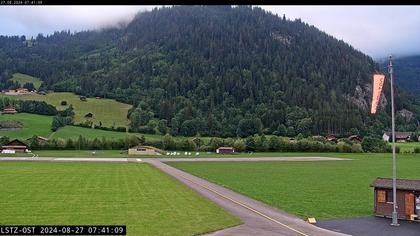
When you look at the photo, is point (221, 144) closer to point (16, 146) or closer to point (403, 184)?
point (16, 146)

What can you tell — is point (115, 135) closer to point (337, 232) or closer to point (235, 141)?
point (235, 141)

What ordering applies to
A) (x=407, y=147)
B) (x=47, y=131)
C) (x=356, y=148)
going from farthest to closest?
(x=47, y=131)
(x=407, y=147)
(x=356, y=148)

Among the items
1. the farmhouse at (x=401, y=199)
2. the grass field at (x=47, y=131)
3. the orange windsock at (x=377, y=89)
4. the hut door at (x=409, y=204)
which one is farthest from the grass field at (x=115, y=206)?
the grass field at (x=47, y=131)

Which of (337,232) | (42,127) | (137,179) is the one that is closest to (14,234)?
(337,232)

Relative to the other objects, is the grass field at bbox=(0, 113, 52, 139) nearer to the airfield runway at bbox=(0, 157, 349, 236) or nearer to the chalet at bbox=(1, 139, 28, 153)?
the chalet at bbox=(1, 139, 28, 153)

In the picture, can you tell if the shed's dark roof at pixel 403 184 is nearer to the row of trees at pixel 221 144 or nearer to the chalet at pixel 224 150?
the chalet at pixel 224 150

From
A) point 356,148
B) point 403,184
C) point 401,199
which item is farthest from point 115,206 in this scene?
point 356,148
